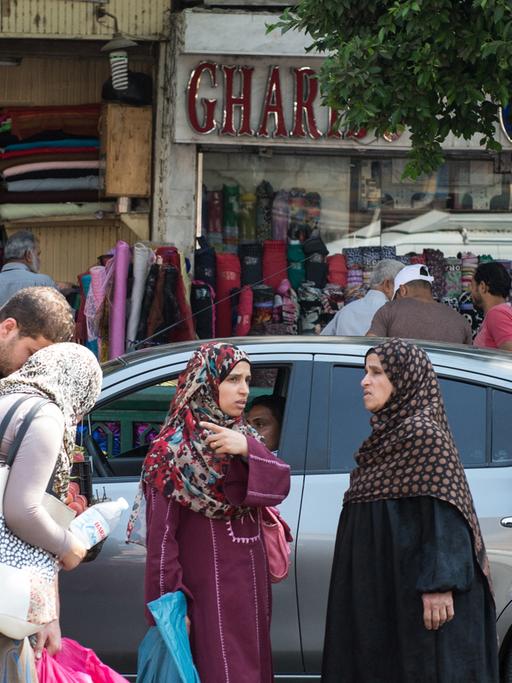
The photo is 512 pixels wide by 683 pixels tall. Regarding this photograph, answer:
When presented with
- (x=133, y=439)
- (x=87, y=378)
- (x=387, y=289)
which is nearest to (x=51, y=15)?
(x=387, y=289)

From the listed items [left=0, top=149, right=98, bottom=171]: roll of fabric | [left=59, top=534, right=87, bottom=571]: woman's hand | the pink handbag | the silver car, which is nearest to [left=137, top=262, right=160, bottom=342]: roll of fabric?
[left=0, top=149, right=98, bottom=171]: roll of fabric

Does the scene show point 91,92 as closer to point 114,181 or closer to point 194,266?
point 114,181

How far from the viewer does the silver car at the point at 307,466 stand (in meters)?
5.29

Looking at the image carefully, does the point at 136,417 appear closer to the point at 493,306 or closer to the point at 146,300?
the point at 493,306

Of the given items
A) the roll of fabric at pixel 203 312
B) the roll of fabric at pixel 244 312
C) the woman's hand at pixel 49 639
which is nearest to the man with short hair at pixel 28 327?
the woman's hand at pixel 49 639

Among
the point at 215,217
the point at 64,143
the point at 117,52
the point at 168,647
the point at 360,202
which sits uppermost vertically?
the point at 117,52

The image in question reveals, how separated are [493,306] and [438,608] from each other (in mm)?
4212

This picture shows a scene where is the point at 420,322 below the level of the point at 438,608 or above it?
above

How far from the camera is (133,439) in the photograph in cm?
604

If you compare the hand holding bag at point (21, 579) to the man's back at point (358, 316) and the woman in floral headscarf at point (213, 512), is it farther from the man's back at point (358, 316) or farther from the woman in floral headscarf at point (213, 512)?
the man's back at point (358, 316)

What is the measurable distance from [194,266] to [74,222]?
155 centimetres

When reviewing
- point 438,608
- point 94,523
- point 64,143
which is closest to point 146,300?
point 64,143

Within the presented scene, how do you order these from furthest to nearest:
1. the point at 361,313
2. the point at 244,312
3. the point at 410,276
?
1. the point at 244,312
2. the point at 361,313
3. the point at 410,276

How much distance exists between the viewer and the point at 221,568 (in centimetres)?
442
